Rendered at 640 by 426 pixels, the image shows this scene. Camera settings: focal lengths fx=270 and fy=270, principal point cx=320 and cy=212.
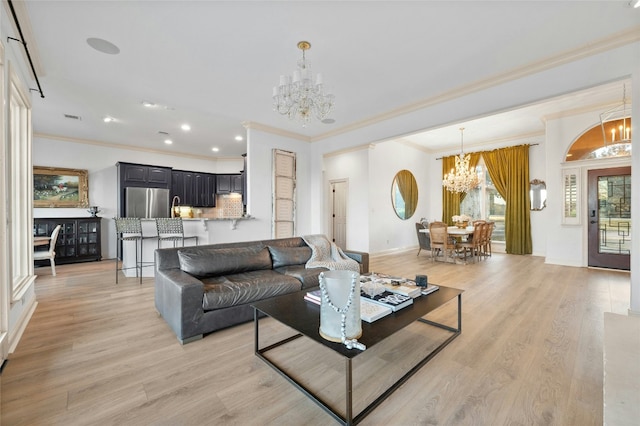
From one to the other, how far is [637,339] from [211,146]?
25.8 ft

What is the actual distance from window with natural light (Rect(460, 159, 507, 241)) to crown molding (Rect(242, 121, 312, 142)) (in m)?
5.24

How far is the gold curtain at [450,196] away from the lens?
800cm

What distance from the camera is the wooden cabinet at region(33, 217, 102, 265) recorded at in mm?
5660

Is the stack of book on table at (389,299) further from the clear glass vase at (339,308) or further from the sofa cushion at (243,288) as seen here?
the sofa cushion at (243,288)

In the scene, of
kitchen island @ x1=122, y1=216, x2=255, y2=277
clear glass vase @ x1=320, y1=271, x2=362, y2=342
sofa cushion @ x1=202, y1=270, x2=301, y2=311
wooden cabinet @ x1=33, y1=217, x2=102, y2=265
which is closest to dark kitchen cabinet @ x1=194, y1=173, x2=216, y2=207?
wooden cabinet @ x1=33, y1=217, x2=102, y2=265

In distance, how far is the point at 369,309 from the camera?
1.92 m

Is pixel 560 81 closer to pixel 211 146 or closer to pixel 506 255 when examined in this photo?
pixel 506 255

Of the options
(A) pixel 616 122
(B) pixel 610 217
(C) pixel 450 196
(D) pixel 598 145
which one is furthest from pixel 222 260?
(C) pixel 450 196

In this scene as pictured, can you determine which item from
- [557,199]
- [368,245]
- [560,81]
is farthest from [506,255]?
[560,81]

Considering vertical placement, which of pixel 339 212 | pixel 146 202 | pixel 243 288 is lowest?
pixel 243 288

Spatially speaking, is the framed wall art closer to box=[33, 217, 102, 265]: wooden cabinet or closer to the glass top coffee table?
box=[33, 217, 102, 265]: wooden cabinet

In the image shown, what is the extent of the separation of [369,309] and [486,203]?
24.7 ft

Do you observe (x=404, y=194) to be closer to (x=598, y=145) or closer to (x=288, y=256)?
(x=598, y=145)

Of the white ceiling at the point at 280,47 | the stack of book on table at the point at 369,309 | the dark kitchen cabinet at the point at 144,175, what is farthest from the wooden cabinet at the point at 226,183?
the stack of book on table at the point at 369,309
